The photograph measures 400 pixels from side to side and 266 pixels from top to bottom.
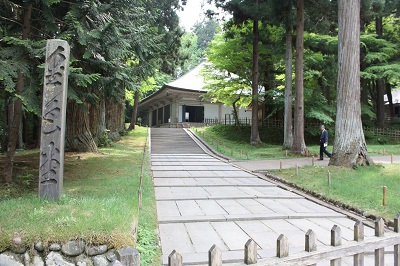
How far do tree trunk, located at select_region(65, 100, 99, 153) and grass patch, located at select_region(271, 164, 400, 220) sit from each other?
8.26 m

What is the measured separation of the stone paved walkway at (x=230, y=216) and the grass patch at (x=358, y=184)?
63 cm

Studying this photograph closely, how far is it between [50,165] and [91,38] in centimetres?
325

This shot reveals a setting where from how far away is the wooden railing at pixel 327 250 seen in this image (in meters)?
2.17

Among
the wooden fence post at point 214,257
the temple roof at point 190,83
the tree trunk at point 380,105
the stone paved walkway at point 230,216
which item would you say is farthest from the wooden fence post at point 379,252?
the tree trunk at point 380,105

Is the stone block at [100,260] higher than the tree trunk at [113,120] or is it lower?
lower

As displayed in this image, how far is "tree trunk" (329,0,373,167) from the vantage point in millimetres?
9781

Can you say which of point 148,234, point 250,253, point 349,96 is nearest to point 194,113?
point 349,96

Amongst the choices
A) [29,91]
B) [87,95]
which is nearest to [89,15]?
[87,95]

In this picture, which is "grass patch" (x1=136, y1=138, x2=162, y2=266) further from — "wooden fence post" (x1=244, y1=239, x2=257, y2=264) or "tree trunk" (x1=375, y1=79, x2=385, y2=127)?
"tree trunk" (x1=375, y1=79, x2=385, y2=127)

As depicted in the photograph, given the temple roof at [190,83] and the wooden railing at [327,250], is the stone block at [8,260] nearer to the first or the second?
the wooden railing at [327,250]

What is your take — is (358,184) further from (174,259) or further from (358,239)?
(174,259)

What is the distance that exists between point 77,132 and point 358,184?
11.2 meters

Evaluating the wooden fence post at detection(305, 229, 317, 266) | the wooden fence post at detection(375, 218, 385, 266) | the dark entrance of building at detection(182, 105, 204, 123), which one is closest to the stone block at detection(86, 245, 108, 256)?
the wooden fence post at detection(305, 229, 317, 266)

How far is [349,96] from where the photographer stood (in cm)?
999
